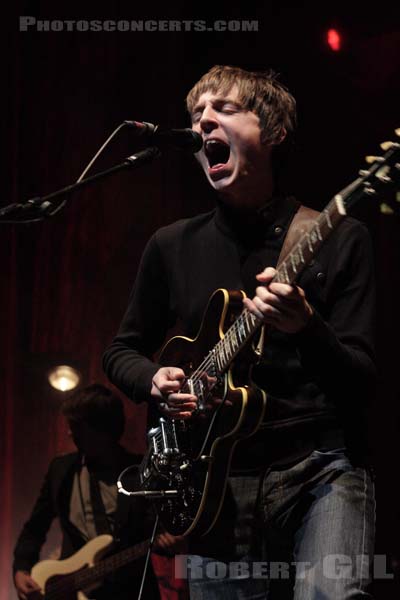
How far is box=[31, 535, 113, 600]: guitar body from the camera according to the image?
414cm

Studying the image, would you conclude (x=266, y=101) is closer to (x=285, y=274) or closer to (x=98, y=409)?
(x=285, y=274)

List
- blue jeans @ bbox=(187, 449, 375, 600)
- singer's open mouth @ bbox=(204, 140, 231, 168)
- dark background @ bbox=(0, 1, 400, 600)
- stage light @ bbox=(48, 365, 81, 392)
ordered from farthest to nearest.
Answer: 1. stage light @ bbox=(48, 365, 81, 392)
2. dark background @ bbox=(0, 1, 400, 600)
3. singer's open mouth @ bbox=(204, 140, 231, 168)
4. blue jeans @ bbox=(187, 449, 375, 600)

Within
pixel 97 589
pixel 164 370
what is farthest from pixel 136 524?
pixel 164 370

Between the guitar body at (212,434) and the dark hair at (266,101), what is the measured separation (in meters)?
0.57

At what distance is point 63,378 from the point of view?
452 cm

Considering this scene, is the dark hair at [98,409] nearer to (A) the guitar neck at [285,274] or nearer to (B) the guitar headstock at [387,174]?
(A) the guitar neck at [285,274]

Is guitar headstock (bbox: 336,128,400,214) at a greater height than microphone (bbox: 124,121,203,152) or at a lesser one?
lesser

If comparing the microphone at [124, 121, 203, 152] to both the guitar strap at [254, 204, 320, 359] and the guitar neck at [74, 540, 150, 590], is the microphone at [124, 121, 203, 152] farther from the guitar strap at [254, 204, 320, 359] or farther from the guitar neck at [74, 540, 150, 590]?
the guitar neck at [74, 540, 150, 590]

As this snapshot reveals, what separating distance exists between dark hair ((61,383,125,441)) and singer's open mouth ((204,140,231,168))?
6.56ft

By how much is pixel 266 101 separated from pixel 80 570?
2.64 metres

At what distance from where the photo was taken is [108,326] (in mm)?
4527

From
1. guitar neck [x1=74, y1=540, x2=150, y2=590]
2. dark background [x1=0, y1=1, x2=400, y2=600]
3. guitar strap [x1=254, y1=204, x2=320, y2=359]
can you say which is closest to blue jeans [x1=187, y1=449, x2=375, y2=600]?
guitar strap [x1=254, y1=204, x2=320, y2=359]

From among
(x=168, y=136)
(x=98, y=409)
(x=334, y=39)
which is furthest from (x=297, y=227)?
(x=98, y=409)

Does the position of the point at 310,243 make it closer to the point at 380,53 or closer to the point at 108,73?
the point at 380,53
